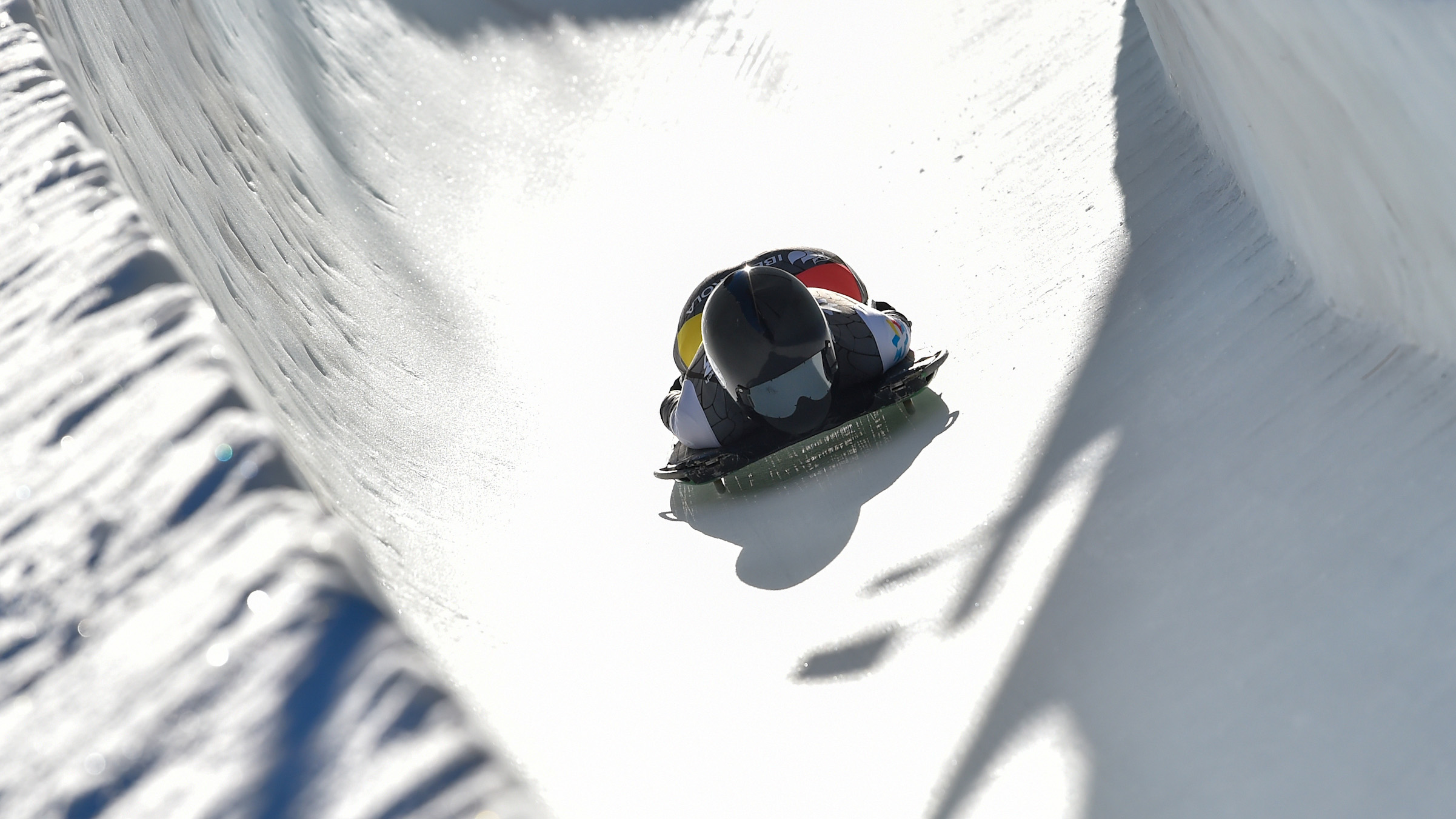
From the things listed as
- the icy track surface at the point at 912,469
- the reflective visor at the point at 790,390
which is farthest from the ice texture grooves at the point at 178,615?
the reflective visor at the point at 790,390

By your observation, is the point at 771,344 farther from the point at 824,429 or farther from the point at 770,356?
the point at 824,429

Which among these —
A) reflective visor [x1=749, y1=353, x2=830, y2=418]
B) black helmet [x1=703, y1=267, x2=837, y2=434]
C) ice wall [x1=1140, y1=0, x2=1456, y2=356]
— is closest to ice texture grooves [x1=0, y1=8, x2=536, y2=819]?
black helmet [x1=703, y1=267, x2=837, y2=434]

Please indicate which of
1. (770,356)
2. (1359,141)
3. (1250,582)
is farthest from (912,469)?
(1359,141)

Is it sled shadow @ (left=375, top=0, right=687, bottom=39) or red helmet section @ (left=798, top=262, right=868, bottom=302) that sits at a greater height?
sled shadow @ (left=375, top=0, right=687, bottom=39)

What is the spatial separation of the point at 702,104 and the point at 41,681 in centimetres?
819

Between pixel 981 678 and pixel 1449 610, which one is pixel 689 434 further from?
pixel 1449 610

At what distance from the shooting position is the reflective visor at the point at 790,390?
137 inches

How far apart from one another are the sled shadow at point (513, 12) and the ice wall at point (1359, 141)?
8.69 metres

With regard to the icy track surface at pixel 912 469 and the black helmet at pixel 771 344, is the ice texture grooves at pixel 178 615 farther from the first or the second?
the black helmet at pixel 771 344

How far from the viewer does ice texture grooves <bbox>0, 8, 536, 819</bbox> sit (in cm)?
141

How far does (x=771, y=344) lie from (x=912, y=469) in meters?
0.60

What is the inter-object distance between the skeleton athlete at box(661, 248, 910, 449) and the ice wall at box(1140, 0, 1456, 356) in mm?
1267

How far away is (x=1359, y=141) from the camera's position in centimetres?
281

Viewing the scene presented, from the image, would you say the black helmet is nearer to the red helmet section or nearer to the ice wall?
the red helmet section
